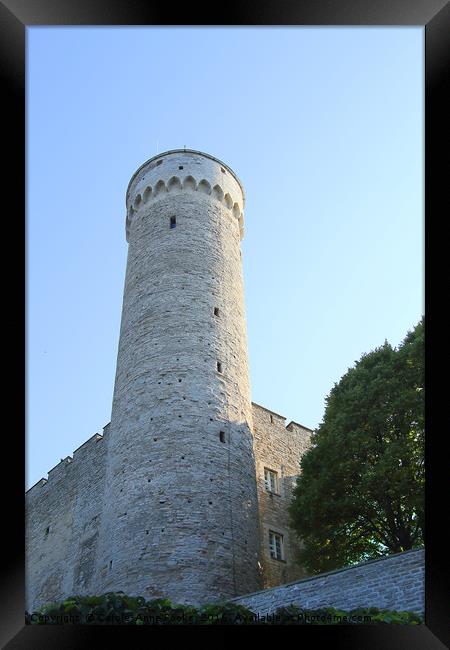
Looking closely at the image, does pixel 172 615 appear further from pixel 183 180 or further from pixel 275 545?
pixel 183 180

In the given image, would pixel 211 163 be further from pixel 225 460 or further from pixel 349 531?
pixel 349 531

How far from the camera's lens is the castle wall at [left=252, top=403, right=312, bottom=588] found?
23.9 metres

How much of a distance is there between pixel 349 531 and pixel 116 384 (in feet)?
26.4

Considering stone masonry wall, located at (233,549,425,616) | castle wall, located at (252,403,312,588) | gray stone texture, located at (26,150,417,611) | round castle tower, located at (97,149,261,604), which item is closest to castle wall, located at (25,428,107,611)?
gray stone texture, located at (26,150,417,611)

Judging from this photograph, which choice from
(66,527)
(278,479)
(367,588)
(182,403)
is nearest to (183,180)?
(182,403)

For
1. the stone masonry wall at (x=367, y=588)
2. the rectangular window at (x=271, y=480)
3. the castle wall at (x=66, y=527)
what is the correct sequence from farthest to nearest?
the rectangular window at (x=271, y=480)
the castle wall at (x=66, y=527)
the stone masonry wall at (x=367, y=588)

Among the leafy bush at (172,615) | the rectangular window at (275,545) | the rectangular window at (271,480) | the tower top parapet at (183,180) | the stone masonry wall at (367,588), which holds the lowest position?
the leafy bush at (172,615)

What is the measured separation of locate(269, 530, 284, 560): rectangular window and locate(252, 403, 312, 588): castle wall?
9cm

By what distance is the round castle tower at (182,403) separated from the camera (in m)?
20.1

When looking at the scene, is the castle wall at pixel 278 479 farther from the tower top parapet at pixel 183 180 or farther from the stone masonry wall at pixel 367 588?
the tower top parapet at pixel 183 180

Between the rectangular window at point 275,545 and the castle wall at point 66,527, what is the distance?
5315mm
